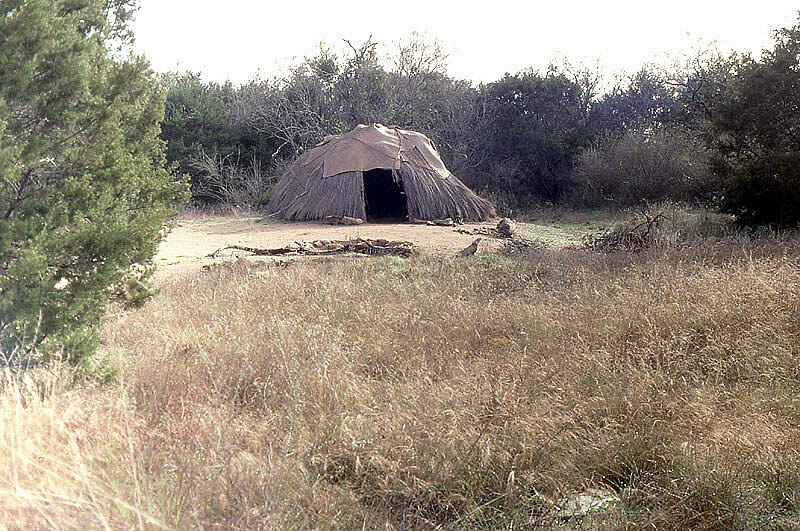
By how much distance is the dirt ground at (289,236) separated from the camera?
983cm

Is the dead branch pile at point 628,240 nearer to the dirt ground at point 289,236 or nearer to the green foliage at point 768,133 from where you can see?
the dirt ground at point 289,236

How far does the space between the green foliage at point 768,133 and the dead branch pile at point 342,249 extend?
16.1 ft

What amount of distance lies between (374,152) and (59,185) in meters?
11.1

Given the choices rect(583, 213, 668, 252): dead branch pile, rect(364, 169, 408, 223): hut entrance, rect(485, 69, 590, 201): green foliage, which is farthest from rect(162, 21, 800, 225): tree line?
rect(583, 213, 668, 252): dead branch pile

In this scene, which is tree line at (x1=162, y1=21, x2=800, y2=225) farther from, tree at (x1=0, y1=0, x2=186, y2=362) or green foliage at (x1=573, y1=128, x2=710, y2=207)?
tree at (x1=0, y1=0, x2=186, y2=362)

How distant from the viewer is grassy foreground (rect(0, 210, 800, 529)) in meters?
2.53

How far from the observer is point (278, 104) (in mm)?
21359

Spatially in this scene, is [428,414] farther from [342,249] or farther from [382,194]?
[382,194]

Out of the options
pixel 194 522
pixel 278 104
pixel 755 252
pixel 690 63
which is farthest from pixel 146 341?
pixel 690 63

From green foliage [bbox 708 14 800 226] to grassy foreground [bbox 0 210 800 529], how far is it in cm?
404

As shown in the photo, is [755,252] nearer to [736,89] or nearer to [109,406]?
[736,89]

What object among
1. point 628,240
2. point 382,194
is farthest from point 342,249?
point 382,194

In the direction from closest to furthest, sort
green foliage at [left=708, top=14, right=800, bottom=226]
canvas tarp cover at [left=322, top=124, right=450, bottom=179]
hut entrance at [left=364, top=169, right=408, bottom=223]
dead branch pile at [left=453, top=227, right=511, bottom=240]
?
1. green foliage at [left=708, top=14, right=800, bottom=226]
2. dead branch pile at [left=453, top=227, right=511, bottom=240]
3. canvas tarp cover at [left=322, top=124, right=450, bottom=179]
4. hut entrance at [left=364, top=169, right=408, bottom=223]

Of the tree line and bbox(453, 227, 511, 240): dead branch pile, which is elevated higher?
the tree line
